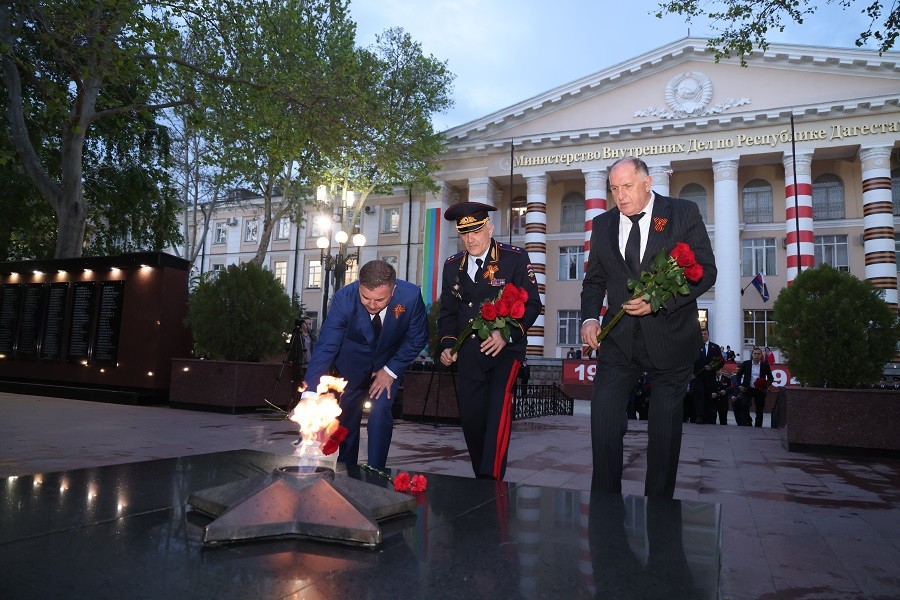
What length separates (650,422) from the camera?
3.53 metres

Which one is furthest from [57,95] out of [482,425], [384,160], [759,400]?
[759,400]

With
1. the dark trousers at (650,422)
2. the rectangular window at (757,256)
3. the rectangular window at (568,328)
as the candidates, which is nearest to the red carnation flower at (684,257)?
the dark trousers at (650,422)

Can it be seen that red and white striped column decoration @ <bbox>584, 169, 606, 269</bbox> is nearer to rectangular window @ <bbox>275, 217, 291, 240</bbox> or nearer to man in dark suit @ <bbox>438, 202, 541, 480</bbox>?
rectangular window @ <bbox>275, 217, 291, 240</bbox>

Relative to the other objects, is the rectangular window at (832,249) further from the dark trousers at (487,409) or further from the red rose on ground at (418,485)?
the red rose on ground at (418,485)

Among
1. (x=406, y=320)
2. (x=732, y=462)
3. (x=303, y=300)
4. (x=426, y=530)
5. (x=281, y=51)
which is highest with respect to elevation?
(x=281, y=51)

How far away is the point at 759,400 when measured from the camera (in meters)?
14.5

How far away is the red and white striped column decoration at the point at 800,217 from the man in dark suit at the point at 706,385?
17554 millimetres

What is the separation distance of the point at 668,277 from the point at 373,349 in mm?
2198

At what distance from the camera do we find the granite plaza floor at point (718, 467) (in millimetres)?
3246

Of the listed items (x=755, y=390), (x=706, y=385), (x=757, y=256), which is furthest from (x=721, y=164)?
(x=706, y=385)

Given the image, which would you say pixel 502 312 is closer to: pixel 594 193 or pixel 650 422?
pixel 650 422

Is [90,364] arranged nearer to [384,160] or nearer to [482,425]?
[384,160]

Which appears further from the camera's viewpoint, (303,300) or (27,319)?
(303,300)

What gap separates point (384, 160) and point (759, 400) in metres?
11.2
